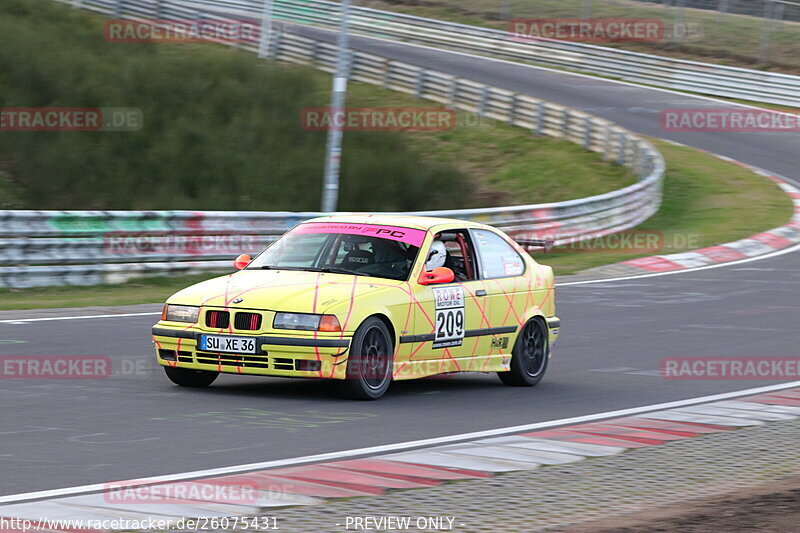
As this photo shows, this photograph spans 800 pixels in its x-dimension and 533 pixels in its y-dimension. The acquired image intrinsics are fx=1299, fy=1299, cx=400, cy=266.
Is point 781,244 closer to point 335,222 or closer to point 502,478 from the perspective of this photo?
point 335,222

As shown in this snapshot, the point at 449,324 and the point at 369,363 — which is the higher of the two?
the point at 449,324

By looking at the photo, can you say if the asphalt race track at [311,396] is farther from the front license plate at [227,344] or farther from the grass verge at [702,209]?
the grass verge at [702,209]

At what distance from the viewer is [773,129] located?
42.4 meters

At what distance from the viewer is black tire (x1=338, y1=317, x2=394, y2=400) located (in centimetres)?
963

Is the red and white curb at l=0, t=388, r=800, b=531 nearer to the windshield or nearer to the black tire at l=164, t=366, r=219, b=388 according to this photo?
the windshield

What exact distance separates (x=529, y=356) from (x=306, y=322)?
2.74 metres

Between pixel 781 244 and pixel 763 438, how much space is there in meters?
17.6

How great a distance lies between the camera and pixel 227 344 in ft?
31.6

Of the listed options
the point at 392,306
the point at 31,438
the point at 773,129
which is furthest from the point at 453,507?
the point at 773,129
